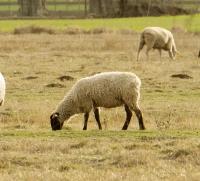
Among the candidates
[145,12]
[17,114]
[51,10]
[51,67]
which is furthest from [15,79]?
[51,10]

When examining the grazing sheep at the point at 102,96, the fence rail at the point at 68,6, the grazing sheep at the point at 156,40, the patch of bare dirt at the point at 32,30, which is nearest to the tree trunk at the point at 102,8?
the fence rail at the point at 68,6

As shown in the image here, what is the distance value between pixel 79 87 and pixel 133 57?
19941 millimetres

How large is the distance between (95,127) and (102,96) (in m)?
1.17

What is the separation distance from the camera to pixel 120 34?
52.6m

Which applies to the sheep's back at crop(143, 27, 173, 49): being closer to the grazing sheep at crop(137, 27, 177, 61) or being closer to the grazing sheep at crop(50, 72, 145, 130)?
the grazing sheep at crop(137, 27, 177, 61)

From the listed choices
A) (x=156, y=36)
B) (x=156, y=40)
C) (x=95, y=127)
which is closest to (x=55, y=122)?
(x=95, y=127)

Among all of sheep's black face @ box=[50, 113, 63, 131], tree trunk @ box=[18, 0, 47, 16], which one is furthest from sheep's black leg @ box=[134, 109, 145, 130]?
tree trunk @ box=[18, 0, 47, 16]

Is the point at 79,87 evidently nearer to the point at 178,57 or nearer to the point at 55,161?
the point at 55,161

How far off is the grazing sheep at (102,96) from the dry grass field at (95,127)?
0.39m

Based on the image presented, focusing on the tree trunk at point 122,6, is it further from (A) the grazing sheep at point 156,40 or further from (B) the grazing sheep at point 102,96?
(B) the grazing sheep at point 102,96

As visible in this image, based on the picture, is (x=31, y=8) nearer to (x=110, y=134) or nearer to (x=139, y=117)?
(x=139, y=117)

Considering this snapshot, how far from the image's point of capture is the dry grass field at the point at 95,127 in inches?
460

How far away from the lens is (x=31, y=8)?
95812 millimetres

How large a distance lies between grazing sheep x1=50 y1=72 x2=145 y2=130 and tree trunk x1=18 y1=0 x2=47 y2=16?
7694cm
